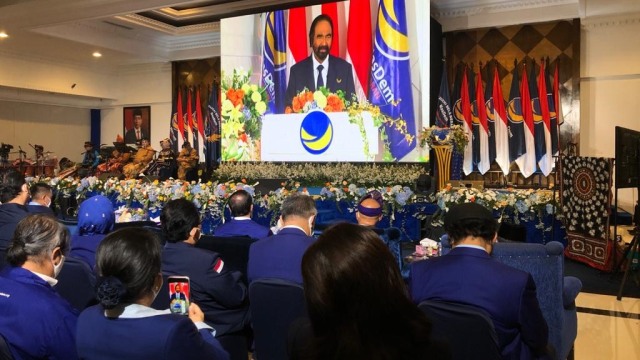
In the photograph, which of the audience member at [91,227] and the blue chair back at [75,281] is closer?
the blue chair back at [75,281]

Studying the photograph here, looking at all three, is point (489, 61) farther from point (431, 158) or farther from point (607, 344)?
point (607, 344)

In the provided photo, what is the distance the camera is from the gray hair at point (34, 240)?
193 centimetres

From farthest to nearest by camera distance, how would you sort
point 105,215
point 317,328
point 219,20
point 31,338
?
point 219,20 → point 105,215 → point 31,338 → point 317,328

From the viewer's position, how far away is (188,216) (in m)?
2.58

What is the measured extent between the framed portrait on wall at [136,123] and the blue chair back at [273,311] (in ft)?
42.9

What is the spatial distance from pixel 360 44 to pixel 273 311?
816cm

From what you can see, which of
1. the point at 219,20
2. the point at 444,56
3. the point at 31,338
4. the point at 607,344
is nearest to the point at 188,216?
the point at 31,338

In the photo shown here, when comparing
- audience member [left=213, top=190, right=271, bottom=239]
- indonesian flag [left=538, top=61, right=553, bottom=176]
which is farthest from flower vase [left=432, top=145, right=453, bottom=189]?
audience member [left=213, top=190, right=271, bottom=239]

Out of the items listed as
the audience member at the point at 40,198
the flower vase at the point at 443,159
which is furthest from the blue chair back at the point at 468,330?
the flower vase at the point at 443,159

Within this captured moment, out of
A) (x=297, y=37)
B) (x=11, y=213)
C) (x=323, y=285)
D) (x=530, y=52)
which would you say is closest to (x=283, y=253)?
(x=323, y=285)

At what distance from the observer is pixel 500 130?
9.74 metres

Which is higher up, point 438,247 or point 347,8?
point 347,8

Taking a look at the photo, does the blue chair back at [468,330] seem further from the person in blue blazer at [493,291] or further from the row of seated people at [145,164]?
the row of seated people at [145,164]

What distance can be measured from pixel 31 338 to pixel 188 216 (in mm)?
1017
